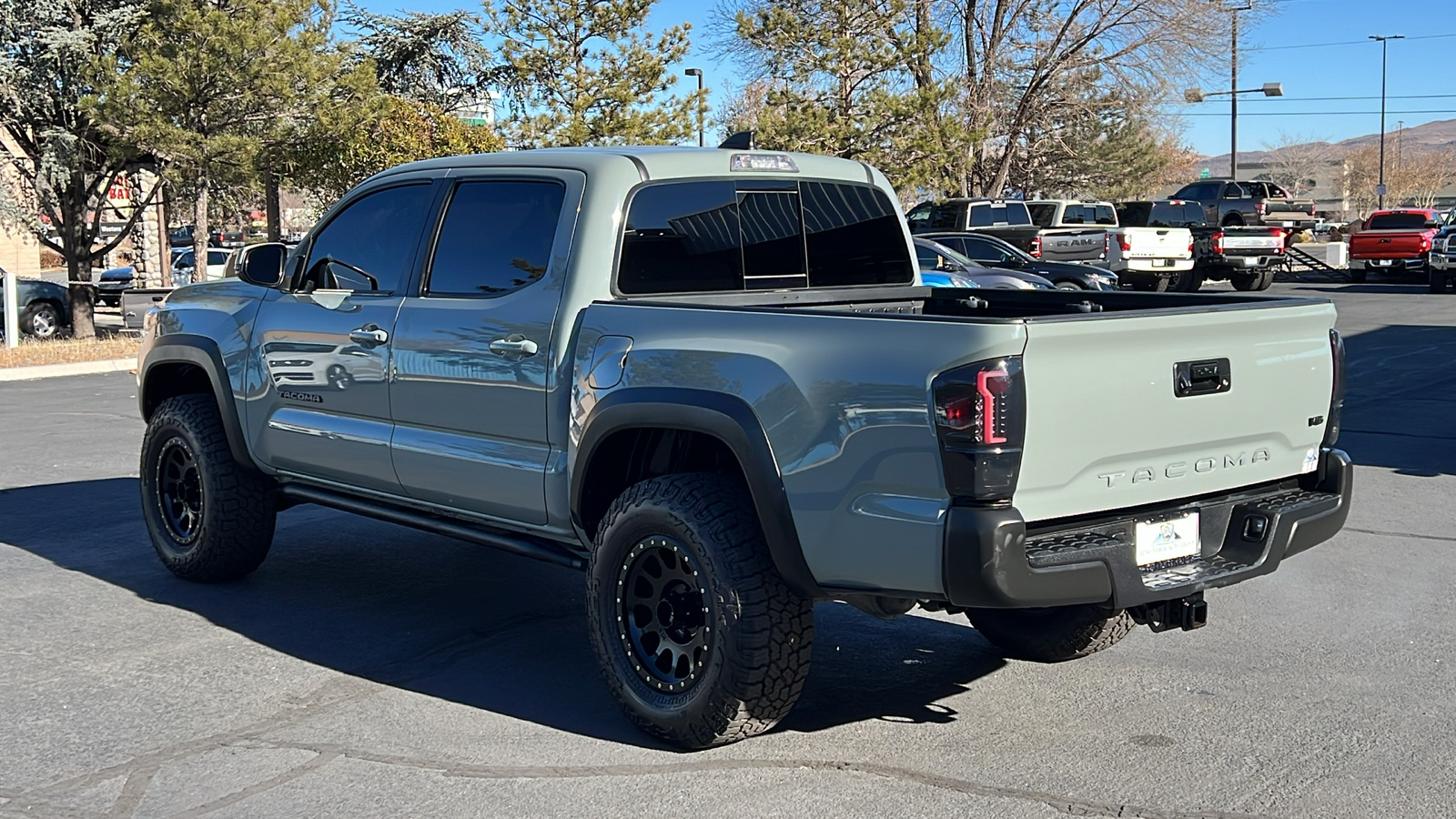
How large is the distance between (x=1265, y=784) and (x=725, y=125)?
4265 cm

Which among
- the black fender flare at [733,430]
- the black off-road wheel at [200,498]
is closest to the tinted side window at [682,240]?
the black fender flare at [733,430]

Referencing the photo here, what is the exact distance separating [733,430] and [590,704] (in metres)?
1.29

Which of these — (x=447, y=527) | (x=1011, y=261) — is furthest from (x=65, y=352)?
(x=447, y=527)

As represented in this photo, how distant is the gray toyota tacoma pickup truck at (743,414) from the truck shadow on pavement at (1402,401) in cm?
587

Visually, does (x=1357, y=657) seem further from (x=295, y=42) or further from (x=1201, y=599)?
(x=295, y=42)

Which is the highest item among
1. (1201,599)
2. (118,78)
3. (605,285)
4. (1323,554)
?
(118,78)

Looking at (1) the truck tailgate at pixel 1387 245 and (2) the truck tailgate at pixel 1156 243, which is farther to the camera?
(1) the truck tailgate at pixel 1387 245

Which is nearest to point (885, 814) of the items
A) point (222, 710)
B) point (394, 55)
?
point (222, 710)

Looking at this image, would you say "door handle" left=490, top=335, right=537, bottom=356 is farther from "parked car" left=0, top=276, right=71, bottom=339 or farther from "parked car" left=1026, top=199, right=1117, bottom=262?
"parked car" left=1026, top=199, right=1117, bottom=262

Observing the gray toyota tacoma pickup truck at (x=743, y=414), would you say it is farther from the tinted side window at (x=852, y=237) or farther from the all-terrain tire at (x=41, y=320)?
the all-terrain tire at (x=41, y=320)

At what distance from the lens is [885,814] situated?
4078 millimetres

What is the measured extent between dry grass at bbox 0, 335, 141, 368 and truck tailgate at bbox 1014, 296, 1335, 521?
15.7m

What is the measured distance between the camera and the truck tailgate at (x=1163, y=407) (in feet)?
13.1

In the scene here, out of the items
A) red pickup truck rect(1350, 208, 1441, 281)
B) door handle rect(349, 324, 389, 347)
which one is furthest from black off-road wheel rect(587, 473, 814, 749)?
red pickup truck rect(1350, 208, 1441, 281)
